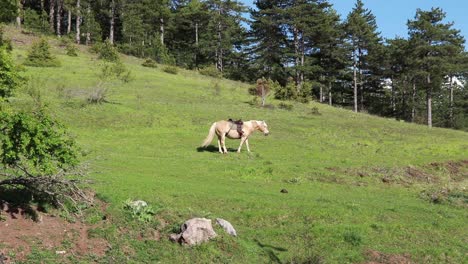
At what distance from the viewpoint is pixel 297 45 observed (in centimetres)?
7588

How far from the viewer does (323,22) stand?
7519cm

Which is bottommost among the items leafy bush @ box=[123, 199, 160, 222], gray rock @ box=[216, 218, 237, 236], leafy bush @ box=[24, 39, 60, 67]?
gray rock @ box=[216, 218, 237, 236]

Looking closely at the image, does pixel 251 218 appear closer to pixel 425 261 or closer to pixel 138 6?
pixel 425 261

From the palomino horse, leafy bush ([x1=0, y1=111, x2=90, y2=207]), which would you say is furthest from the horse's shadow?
leafy bush ([x1=0, y1=111, x2=90, y2=207])

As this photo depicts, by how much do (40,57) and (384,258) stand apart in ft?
149

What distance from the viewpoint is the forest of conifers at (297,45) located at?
6800 centimetres

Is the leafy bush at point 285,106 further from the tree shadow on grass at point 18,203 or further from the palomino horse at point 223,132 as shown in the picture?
the tree shadow on grass at point 18,203

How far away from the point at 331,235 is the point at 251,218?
101 inches

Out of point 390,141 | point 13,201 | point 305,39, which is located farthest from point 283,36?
point 13,201

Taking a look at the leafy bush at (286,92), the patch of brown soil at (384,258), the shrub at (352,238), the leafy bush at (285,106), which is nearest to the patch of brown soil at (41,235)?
the shrub at (352,238)

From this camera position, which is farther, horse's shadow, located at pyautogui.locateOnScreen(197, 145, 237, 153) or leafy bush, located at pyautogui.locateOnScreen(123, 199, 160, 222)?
horse's shadow, located at pyautogui.locateOnScreen(197, 145, 237, 153)

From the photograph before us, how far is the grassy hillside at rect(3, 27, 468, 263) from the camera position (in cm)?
1277

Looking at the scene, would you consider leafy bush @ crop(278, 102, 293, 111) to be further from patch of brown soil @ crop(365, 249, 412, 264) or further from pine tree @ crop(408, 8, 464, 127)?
patch of brown soil @ crop(365, 249, 412, 264)

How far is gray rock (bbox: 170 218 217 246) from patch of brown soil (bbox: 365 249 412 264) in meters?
4.25
